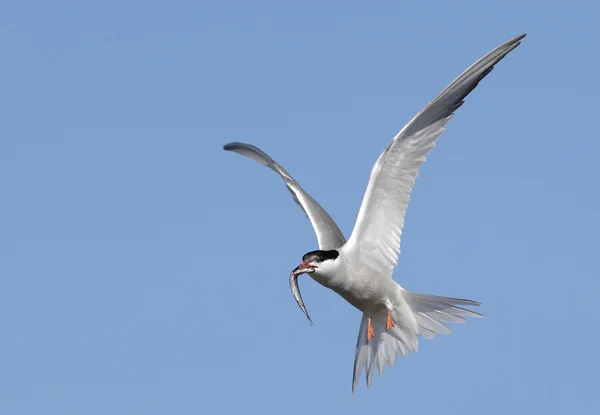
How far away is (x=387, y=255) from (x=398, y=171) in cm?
90

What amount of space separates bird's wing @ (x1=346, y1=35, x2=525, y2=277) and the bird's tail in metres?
0.58

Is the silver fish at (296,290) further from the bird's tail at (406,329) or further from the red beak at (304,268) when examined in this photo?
the bird's tail at (406,329)

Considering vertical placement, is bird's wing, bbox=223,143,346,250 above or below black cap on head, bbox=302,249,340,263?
above

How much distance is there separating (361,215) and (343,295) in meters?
0.80

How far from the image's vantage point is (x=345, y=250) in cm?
1102

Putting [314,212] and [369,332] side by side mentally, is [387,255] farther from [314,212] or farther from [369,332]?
[314,212]

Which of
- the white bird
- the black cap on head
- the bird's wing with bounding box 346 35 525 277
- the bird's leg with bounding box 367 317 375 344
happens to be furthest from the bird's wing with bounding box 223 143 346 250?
the bird's leg with bounding box 367 317 375 344

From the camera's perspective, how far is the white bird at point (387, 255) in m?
10.8

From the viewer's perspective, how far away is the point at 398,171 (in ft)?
35.8

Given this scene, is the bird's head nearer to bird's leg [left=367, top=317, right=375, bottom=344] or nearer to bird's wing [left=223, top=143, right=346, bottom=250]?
bird's wing [left=223, top=143, right=346, bottom=250]

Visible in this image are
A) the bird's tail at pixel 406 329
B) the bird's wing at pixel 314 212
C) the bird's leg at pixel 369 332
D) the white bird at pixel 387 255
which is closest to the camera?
the white bird at pixel 387 255

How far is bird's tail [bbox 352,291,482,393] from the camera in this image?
11523 millimetres

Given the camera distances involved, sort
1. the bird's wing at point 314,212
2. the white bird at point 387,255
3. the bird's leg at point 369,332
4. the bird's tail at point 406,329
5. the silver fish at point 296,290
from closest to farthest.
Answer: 1. the silver fish at point 296,290
2. the white bird at point 387,255
3. the bird's tail at point 406,329
4. the bird's wing at point 314,212
5. the bird's leg at point 369,332

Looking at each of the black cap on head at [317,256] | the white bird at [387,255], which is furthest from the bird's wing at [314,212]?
the black cap on head at [317,256]
